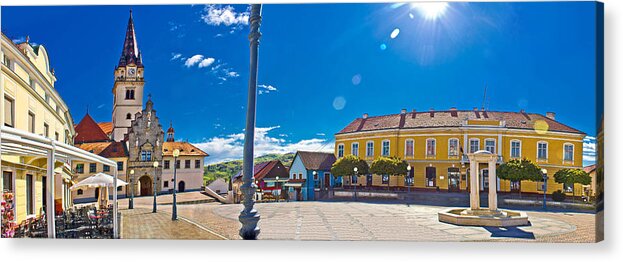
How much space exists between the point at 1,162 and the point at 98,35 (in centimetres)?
Result: 295

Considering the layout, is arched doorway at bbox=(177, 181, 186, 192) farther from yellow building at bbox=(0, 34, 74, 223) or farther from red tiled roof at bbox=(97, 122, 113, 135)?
yellow building at bbox=(0, 34, 74, 223)

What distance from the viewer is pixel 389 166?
403 inches

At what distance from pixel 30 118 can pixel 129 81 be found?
1981 millimetres

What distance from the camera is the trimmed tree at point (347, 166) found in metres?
10.1

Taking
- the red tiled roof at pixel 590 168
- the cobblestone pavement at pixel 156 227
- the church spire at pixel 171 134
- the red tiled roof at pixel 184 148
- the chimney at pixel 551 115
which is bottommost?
the cobblestone pavement at pixel 156 227

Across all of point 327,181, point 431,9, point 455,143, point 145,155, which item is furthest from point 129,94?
point 455,143

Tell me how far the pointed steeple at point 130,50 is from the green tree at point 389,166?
513 cm

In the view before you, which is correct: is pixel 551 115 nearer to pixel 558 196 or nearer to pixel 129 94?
pixel 558 196

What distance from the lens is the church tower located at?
9508 millimetres

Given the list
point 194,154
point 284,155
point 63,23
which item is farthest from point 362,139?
point 63,23

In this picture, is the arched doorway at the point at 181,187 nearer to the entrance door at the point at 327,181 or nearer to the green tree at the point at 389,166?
the entrance door at the point at 327,181

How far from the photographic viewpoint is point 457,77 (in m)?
9.19

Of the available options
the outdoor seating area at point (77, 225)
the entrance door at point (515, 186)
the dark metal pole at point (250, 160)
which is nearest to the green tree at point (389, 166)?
the entrance door at point (515, 186)

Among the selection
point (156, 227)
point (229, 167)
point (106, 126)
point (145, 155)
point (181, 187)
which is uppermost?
point (106, 126)
